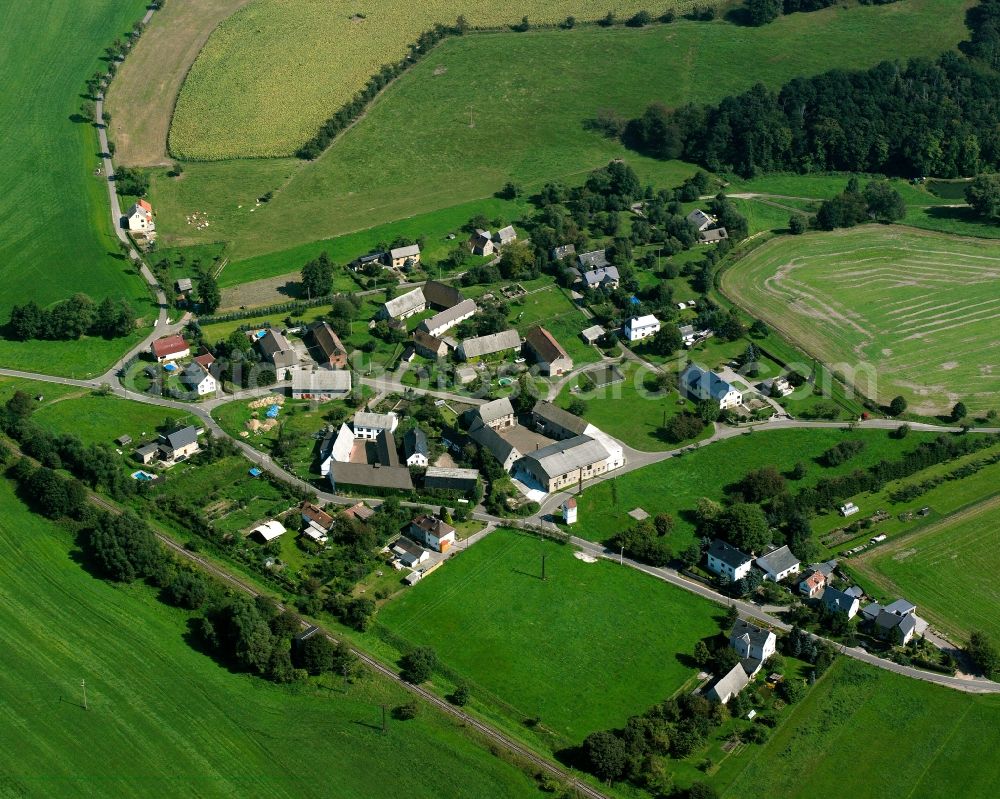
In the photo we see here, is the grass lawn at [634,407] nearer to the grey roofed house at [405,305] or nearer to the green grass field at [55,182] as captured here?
the grey roofed house at [405,305]

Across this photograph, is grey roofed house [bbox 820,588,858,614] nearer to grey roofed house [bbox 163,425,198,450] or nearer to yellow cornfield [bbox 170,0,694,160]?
grey roofed house [bbox 163,425,198,450]

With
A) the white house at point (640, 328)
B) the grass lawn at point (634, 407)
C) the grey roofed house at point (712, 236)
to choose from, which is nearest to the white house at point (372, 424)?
the grass lawn at point (634, 407)

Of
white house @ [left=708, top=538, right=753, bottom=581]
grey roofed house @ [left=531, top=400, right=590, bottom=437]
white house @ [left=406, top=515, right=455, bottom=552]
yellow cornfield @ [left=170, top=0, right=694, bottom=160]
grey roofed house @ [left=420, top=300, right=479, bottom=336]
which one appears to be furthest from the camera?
yellow cornfield @ [left=170, top=0, right=694, bottom=160]

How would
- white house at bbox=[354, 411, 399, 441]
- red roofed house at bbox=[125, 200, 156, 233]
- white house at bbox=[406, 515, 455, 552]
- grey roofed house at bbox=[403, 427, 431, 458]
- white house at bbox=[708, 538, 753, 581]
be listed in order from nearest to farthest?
white house at bbox=[708, 538, 753, 581] → white house at bbox=[406, 515, 455, 552] → grey roofed house at bbox=[403, 427, 431, 458] → white house at bbox=[354, 411, 399, 441] → red roofed house at bbox=[125, 200, 156, 233]

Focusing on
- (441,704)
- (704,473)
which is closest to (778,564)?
(704,473)

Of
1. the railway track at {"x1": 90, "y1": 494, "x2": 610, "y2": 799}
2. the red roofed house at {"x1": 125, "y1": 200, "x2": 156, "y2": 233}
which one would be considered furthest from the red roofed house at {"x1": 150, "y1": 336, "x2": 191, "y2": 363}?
the railway track at {"x1": 90, "y1": 494, "x2": 610, "y2": 799}

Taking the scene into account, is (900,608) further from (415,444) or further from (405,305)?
(405,305)

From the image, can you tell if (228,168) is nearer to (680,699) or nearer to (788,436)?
(788,436)
